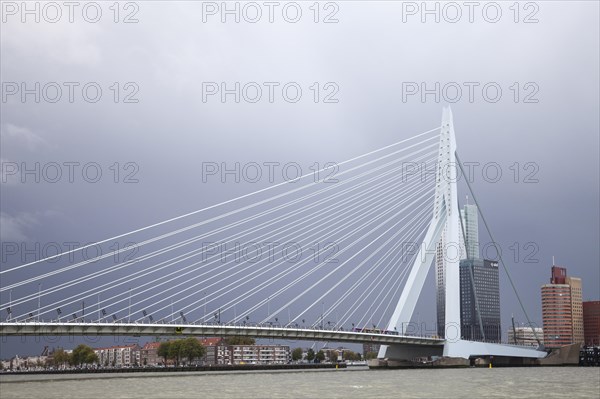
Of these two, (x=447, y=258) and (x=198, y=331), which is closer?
(x=198, y=331)

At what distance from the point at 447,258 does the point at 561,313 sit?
13913 cm

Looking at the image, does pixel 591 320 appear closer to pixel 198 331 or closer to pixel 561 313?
pixel 561 313

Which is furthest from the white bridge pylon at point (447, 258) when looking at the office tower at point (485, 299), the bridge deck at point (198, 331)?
the office tower at point (485, 299)

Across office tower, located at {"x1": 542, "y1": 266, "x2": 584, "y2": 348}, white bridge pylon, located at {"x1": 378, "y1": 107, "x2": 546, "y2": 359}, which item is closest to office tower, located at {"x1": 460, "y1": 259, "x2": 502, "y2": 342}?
office tower, located at {"x1": 542, "y1": 266, "x2": 584, "y2": 348}

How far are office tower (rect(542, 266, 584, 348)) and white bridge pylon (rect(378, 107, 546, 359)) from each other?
126290mm

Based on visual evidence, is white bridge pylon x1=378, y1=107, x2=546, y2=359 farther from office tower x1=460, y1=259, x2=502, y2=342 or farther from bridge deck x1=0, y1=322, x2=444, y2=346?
office tower x1=460, y1=259, x2=502, y2=342

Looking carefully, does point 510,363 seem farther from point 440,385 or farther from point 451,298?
point 440,385

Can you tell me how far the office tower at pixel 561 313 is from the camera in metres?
187

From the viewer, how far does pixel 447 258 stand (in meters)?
60.4

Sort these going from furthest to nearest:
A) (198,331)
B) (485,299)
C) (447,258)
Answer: (485,299)
(447,258)
(198,331)

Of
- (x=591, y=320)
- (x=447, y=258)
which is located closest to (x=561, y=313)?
(x=591, y=320)

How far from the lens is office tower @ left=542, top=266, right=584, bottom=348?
187 m

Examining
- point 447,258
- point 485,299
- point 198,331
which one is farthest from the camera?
point 485,299

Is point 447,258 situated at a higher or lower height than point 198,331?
higher
